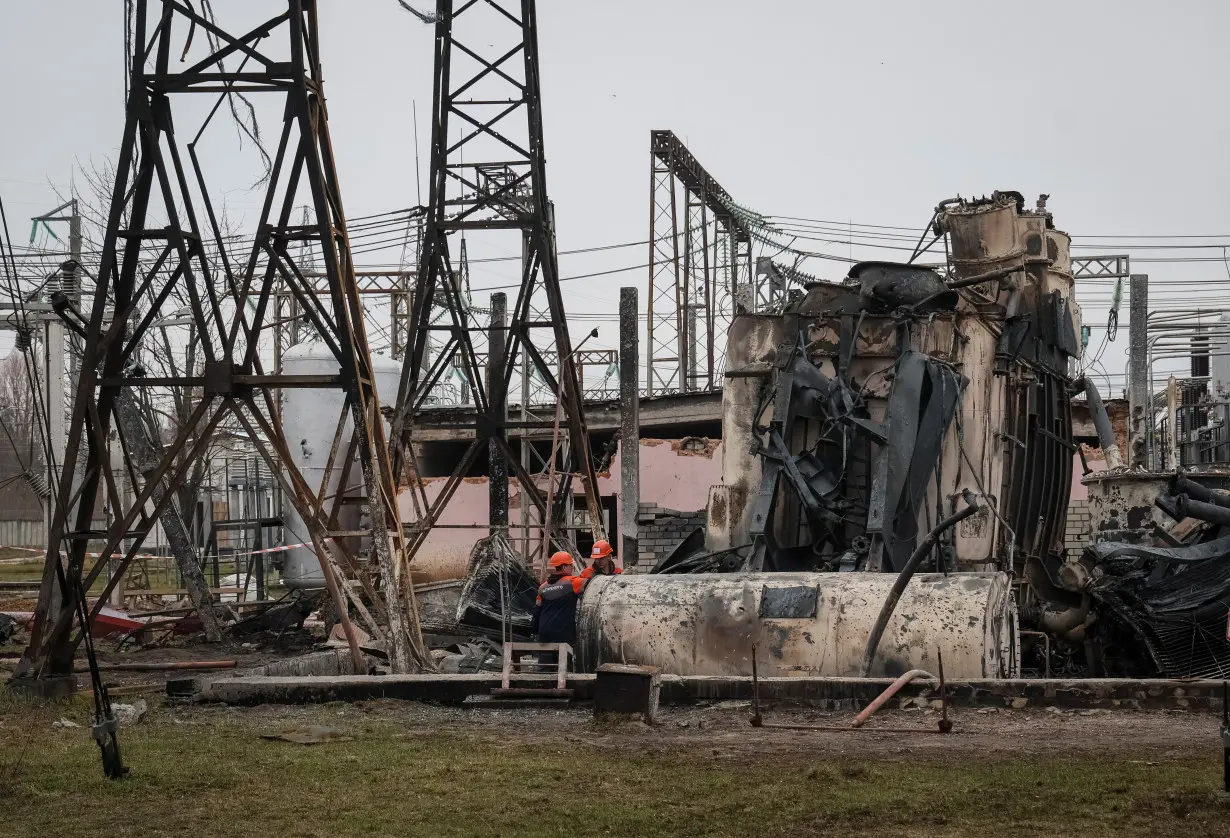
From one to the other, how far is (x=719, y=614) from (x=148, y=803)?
5521 millimetres

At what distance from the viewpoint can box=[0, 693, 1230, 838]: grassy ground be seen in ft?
22.6

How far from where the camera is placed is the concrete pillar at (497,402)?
19344mm

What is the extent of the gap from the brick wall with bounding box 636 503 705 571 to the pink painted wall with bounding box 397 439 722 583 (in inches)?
70.8

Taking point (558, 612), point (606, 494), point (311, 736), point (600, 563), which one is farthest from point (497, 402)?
point (606, 494)

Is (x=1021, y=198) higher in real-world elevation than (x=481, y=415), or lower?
higher

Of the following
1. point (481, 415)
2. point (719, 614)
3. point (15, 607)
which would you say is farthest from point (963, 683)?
point (15, 607)

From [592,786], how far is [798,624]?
4.22m

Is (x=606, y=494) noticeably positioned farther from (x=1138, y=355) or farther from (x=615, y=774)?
(x=615, y=774)

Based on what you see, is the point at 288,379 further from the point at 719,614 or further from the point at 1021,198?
the point at 1021,198

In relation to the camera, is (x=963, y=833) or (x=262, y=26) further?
(x=262, y=26)

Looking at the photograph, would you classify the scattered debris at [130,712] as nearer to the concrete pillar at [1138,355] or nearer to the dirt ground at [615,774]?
the dirt ground at [615,774]

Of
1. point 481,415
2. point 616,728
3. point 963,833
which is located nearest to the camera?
point 963,833

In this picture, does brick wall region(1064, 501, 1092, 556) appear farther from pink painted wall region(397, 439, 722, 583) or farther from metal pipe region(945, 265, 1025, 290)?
metal pipe region(945, 265, 1025, 290)

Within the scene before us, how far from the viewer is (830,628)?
11812 mm
